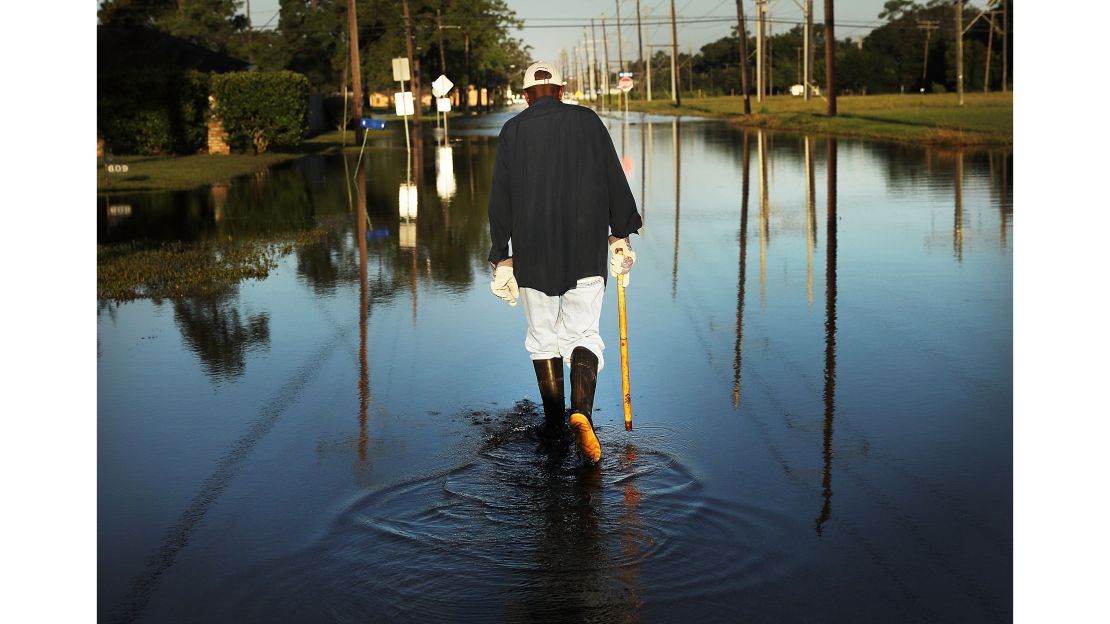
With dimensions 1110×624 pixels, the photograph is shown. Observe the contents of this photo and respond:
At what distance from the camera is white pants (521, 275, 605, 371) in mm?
6816

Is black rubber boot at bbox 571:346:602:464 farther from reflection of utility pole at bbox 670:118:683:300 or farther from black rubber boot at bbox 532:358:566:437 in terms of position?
reflection of utility pole at bbox 670:118:683:300

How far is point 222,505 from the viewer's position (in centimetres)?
582

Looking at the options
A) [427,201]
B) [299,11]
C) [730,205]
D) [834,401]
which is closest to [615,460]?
[834,401]

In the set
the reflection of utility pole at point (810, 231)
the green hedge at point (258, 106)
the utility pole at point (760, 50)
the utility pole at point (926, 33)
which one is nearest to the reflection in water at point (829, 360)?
the reflection of utility pole at point (810, 231)

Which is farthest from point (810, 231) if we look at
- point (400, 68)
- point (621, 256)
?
point (400, 68)

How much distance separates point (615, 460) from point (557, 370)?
0.72 meters

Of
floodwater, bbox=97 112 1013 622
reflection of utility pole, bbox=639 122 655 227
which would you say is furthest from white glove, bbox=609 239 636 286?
reflection of utility pole, bbox=639 122 655 227

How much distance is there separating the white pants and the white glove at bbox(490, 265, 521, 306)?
56 mm

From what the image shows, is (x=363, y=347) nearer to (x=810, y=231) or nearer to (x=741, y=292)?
(x=741, y=292)

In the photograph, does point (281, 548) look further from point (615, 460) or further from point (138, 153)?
point (138, 153)

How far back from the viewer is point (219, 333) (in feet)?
33.4

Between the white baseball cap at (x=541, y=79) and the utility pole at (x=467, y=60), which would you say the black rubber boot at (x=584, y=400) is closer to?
the white baseball cap at (x=541, y=79)

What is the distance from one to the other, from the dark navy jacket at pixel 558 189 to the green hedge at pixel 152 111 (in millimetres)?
31829

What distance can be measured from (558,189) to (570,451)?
1.26 m
